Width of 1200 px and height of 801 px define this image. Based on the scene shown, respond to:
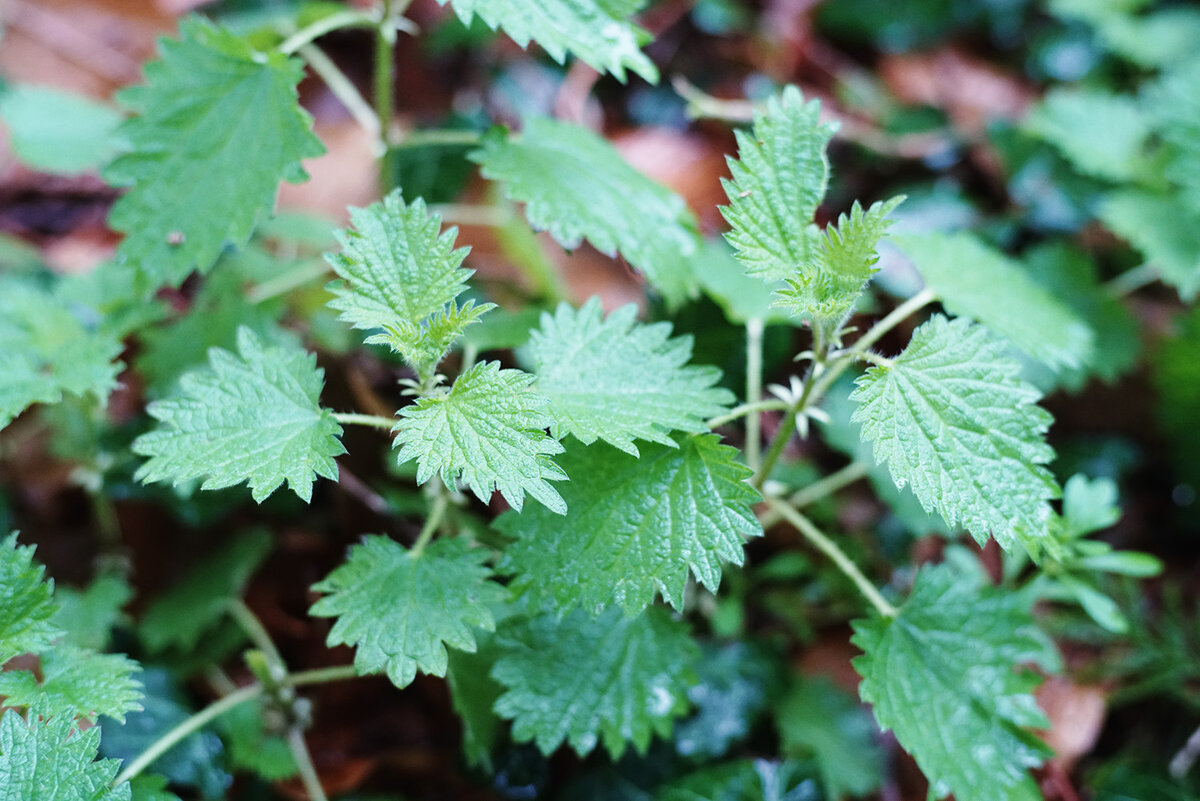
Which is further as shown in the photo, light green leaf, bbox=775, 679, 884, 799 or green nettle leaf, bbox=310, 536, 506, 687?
light green leaf, bbox=775, 679, 884, 799

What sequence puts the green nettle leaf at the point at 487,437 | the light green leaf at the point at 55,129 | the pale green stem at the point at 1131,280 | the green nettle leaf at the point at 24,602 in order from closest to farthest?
the green nettle leaf at the point at 487,437
the green nettle leaf at the point at 24,602
the light green leaf at the point at 55,129
the pale green stem at the point at 1131,280

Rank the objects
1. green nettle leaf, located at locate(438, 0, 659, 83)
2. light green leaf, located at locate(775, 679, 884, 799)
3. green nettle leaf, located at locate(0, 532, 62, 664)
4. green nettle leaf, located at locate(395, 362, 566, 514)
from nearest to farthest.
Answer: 1. green nettle leaf, located at locate(395, 362, 566, 514)
2. green nettle leaf, located at locate(0, 532, 62, 664)
3. green nettle leaf, located at locate(438, 0, 659, 83)
4. light green leaf, located at locate(775, 679, 884, 799)

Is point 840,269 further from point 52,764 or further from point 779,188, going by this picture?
point 52,764

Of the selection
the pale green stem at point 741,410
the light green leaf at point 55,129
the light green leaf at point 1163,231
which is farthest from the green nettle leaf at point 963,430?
the light green leaf at point 55,129

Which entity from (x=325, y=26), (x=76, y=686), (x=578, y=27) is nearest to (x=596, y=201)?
(x=578, y=27)

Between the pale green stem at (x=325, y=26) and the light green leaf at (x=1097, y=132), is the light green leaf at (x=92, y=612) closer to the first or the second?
the pale green stem at (x=325, y=26)

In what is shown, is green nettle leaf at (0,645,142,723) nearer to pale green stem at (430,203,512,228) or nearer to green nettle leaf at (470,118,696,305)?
green nettle leaf at (470,118,696,305)

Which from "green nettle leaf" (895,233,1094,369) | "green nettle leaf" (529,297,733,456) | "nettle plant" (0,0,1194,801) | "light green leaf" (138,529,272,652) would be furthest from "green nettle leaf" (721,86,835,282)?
"light green leaf" (138,529,272,652)
